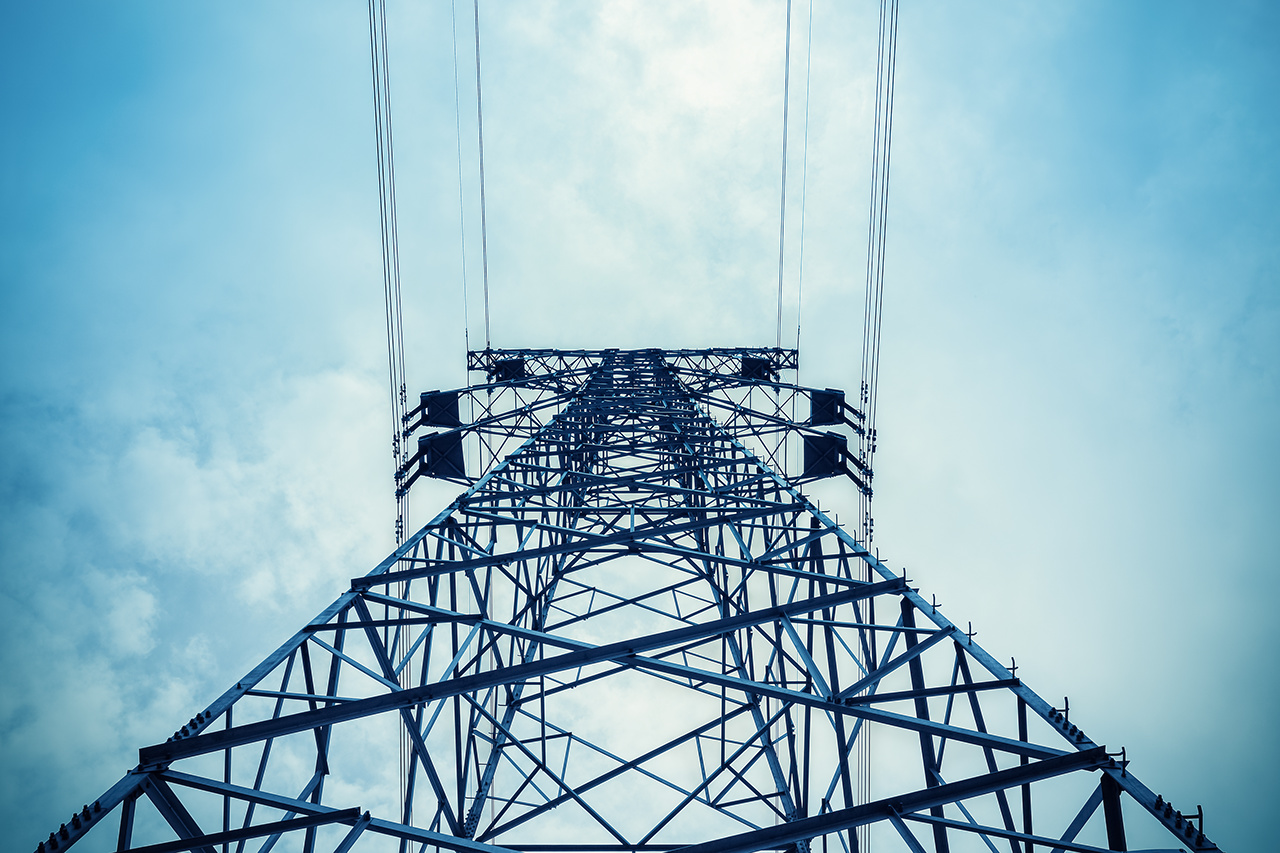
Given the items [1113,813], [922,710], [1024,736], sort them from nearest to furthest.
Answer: [1113,813], [1024,736], [922,710]

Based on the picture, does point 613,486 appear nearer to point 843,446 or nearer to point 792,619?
point 792,619

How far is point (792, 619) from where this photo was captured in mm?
6004

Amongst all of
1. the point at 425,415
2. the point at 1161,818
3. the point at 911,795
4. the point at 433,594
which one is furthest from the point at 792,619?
the point at 425,415

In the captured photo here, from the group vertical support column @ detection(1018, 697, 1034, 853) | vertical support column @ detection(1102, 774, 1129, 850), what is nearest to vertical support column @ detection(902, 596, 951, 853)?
vertical support column @ detection(1018, 697, 1034, 853)

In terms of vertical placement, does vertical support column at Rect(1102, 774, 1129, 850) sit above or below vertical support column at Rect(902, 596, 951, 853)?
below

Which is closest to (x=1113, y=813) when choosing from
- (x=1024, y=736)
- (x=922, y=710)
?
(x=1024, y=736)

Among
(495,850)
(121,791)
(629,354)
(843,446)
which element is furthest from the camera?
(629,354)

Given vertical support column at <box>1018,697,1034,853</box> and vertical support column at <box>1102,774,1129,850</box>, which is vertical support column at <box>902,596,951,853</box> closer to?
vertical support column at <box>1018,697,1034,853</box>

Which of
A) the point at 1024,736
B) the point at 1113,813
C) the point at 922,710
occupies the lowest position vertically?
the point at 1113,813

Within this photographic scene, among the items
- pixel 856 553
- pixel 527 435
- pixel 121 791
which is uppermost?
pixel 527 435

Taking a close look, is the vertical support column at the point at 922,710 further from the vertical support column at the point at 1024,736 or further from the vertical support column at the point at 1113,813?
the vertical support column at the point at 1113,813

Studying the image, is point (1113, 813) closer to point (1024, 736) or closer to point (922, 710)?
point (1024, 736)

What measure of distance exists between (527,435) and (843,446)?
5.67 metres

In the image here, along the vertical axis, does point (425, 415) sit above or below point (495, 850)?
above
